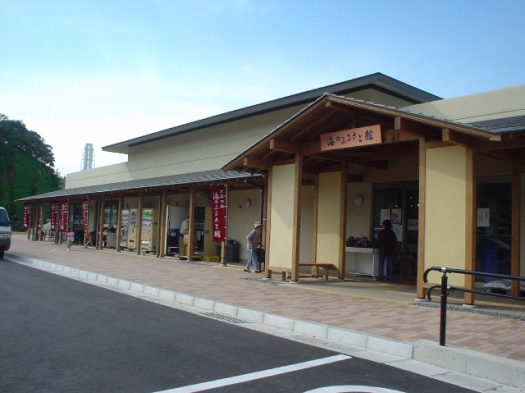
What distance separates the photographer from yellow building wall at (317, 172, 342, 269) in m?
13.0

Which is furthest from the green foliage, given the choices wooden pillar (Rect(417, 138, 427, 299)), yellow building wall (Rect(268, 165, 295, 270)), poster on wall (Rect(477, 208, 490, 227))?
wooden pillar (Rect(417, 138, 427, 299))

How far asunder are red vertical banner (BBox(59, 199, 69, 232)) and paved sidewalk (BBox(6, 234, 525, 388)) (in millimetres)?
13637

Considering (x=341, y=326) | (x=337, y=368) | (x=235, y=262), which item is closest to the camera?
(x=337, y=368)

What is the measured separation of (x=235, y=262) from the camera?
1870cm

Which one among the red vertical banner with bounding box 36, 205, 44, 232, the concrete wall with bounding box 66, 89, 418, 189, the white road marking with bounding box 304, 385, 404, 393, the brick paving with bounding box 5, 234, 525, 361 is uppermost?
the concrete wall with bounding box 66, 89, 418, 189

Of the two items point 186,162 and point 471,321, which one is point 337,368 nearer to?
point 471,321

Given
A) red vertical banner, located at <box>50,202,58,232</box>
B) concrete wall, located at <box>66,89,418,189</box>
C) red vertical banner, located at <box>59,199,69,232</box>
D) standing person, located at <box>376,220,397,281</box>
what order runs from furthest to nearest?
red vertical banner, located at <box>50,202,58,232</box> → red vertical banner, located at <box>59,199,69,232</box> → concrete wall, located at <box>66,89,418,189</box> → standing person, located at <box>376,220,397,281</box>

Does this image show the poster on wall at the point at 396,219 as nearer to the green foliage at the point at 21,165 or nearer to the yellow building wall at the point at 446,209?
the yellow building wall at the point at 446,209

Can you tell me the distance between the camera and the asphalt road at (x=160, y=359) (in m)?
4.73

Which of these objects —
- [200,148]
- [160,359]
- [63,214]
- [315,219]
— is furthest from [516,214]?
[63,214]

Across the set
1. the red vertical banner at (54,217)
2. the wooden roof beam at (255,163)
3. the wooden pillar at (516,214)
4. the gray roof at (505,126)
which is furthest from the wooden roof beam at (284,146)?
the red vertical banner at (54,217)

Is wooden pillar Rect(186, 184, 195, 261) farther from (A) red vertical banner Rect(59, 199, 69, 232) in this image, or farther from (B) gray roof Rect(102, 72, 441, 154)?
(A) red vertical banner Rect(59, 199, 69, 232)

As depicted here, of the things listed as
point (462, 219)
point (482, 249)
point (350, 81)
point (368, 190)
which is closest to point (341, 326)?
point (462, 219)

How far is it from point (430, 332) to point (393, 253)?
21.9 ft
